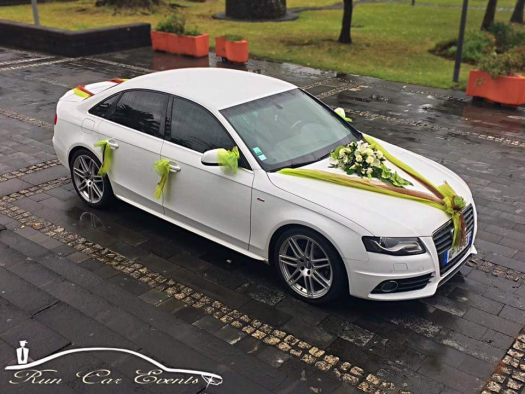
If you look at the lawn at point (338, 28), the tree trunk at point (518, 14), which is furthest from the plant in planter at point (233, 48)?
the tree trunk at point (518, 14)

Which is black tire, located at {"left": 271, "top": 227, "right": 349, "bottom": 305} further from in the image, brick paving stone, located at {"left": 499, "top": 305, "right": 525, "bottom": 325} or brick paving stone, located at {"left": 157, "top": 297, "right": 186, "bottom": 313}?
brick paving stone, located at {"left": 499, "top": 305, "right": 525, "bottom": 325}

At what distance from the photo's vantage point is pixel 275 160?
555 centimetres

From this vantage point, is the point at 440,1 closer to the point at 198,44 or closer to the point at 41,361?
the point at 198,44

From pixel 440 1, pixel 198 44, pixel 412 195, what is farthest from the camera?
pixel 440 1

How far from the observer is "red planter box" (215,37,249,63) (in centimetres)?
1611

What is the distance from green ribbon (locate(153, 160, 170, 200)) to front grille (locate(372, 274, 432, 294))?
238cm

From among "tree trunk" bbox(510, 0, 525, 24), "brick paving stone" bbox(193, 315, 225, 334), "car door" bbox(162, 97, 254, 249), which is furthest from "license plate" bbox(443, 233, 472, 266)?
"tree trunk" bbox(510, 0, 525, 24)

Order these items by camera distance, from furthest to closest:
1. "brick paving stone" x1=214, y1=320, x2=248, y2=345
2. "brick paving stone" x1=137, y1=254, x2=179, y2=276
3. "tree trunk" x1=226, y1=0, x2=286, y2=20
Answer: "tree trunk" x1=226, y1=0, x2=286, y2=20
"brick paving stone" x1=137, y1=254, x2=179, y2=276
"brick paving stone" x1=214, y1=320, x2=248, y2=345

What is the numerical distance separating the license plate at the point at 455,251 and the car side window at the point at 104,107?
3978 mm

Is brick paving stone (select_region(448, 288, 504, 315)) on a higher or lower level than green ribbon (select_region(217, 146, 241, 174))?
lower

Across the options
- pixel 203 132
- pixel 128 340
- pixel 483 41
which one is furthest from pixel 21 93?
pixel 483 41

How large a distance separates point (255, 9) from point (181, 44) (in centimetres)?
964

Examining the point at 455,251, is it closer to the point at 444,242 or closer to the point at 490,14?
the point at 444,242

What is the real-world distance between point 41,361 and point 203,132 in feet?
8.41
